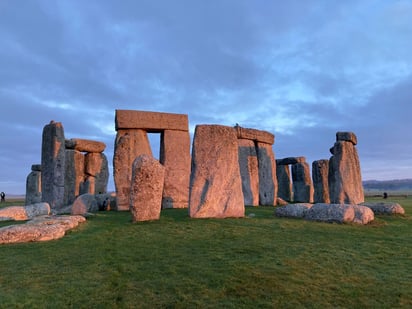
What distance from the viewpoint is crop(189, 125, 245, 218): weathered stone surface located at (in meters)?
9.62

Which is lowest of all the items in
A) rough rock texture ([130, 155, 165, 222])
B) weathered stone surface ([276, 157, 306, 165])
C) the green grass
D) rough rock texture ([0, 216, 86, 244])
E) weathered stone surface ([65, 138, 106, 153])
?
the green grass

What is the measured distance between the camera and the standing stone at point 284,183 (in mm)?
22734

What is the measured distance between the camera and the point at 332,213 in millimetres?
9305

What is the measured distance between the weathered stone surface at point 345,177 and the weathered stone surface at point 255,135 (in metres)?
4.70

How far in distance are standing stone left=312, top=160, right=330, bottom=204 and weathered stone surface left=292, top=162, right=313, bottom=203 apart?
1.36m

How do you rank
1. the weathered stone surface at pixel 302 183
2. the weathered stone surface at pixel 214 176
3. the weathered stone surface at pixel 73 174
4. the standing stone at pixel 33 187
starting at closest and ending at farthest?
the weathered stone surface at pixel 214 176 < the weathered stone surface at pixel 73 174 < the standing stone at pixel 33 187 < the weathered stone surface at pixel 302 183

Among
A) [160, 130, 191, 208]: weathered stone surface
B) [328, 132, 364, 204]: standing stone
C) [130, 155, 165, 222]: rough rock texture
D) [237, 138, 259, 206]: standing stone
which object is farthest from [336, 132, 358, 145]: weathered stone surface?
[130, 155, 165, 222]: rough rock texture

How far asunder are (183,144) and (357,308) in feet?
39.8

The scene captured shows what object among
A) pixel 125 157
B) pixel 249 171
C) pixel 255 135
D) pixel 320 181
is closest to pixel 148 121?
pixel 125 157

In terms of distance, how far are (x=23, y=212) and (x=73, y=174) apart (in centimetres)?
730

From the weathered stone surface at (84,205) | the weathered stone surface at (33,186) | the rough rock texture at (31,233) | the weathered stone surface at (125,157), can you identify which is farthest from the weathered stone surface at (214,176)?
the weathered stone surface at (33,186)

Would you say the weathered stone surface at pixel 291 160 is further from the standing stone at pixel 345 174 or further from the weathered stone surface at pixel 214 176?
the weathered stone surface at pixel 214 176

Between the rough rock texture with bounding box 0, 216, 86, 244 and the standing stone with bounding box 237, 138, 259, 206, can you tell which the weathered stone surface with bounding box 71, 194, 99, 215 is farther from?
the standing stone with bounding box 237, 138, 259, 206

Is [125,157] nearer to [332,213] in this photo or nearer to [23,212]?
[23,212]
